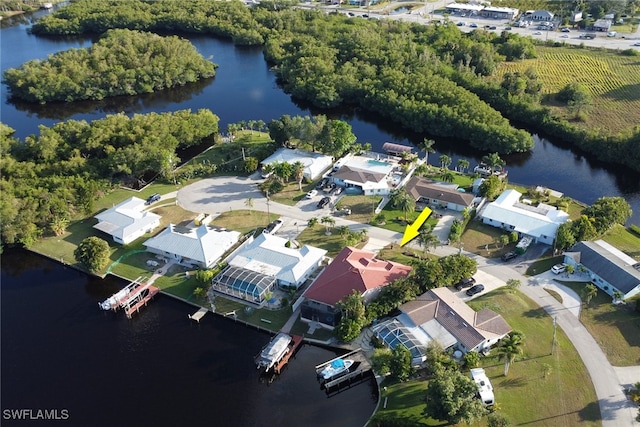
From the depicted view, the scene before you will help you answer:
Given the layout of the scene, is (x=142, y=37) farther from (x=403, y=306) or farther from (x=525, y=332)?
(x=525, y=332)

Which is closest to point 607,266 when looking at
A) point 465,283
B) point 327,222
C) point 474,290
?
point 474,290

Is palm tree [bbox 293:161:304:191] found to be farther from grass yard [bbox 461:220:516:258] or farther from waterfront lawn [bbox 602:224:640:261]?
waterfront lawn [bbox 602:224:640:261]

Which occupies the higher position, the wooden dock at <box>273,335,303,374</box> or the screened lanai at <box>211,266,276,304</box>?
the screened lanai at <box>211,266,276,304</box>

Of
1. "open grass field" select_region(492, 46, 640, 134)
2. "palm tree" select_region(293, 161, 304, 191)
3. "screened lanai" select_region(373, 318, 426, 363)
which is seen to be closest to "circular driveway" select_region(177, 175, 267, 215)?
"palm tree" select_region(293, 161, 304, 191)

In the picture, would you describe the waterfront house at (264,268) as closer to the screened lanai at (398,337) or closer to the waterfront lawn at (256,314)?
the waterfront lawn at (256,314)

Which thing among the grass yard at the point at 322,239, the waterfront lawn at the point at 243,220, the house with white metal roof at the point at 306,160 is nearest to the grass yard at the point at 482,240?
the grass yard at the point at 322,239

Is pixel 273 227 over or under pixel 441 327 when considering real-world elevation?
under

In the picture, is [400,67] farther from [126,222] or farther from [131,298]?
[131,298]
